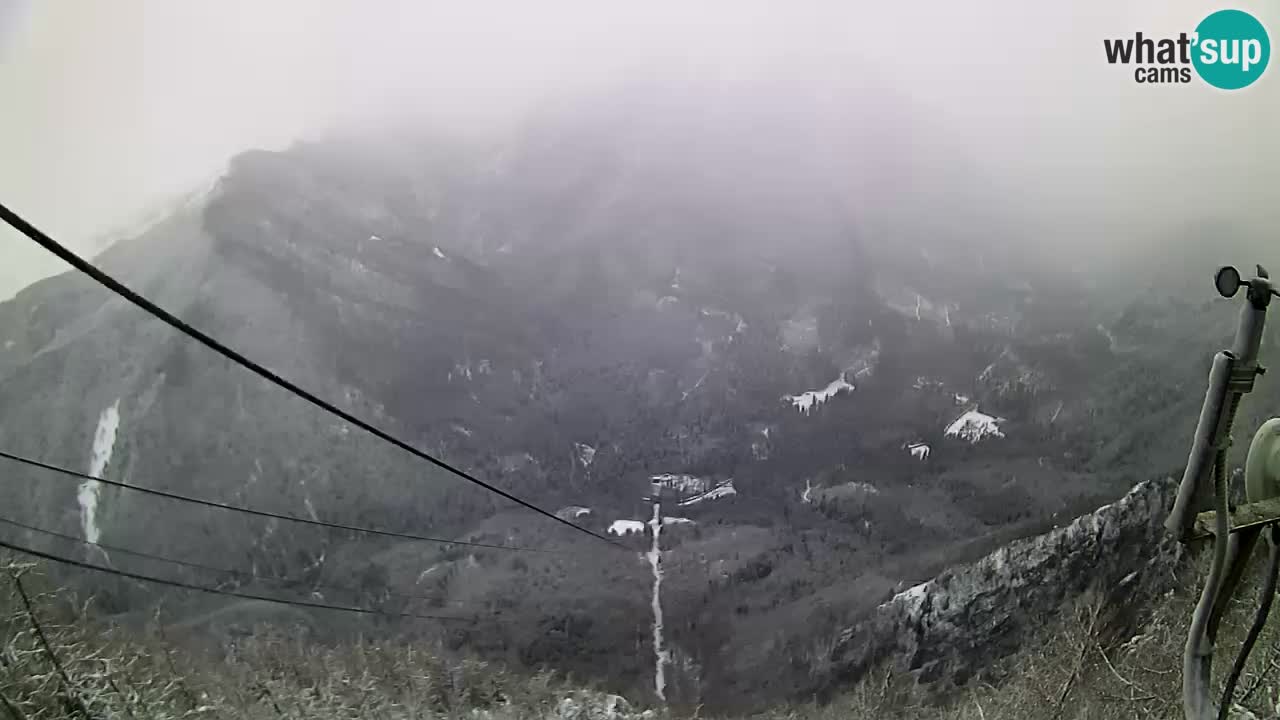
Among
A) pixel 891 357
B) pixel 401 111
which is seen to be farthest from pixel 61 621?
pixel 891 357

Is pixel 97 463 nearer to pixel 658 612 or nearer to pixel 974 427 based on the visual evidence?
pixel 658 612

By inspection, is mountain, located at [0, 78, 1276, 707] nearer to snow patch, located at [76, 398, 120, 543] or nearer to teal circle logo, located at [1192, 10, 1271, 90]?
snow patch, located at [76, 398, 120, 543]

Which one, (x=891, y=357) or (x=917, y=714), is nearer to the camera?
(x=917, y=714)

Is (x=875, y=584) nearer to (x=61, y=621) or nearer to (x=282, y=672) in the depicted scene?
(x=282, y=672)

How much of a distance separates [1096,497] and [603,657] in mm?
2780

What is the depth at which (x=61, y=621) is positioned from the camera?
3.93m

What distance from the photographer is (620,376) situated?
14.3 feet

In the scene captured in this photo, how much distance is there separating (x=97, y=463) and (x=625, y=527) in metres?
2.86

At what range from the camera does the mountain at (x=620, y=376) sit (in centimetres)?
423

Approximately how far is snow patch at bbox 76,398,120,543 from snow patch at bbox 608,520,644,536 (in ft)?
8.91

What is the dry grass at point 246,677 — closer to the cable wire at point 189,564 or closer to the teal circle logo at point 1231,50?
the cable wire at point 189,564

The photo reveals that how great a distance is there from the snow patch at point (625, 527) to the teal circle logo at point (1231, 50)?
3746 mm

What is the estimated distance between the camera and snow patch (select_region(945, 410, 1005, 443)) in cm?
435

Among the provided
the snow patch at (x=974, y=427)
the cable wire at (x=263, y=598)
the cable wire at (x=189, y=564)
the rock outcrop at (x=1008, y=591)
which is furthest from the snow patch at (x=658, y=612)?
the snow patch at (x=974, y=427)
